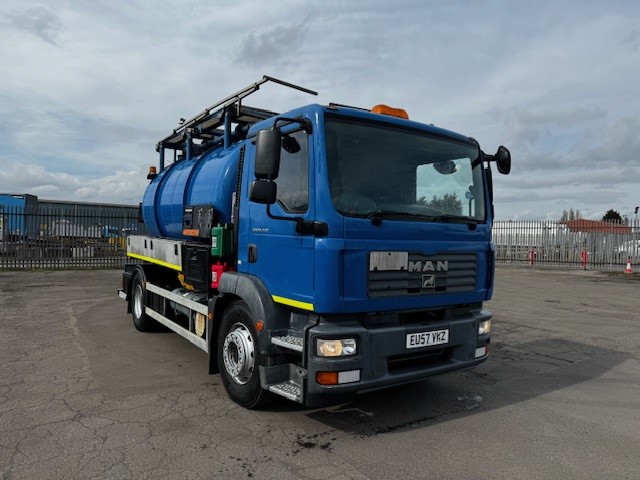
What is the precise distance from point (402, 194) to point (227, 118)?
2637 mm

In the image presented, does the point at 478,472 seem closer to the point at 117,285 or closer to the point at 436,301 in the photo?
the point at 436,301

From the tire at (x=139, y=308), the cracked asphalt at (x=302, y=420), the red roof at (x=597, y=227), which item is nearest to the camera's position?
the cracked asphalt at (x=302, y=420)

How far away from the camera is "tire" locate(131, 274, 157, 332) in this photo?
7.28 m

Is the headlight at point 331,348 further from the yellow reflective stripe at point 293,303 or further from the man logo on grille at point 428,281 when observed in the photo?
the man logo on grille at point 428,281

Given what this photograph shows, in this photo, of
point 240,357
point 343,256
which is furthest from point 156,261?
point 343,256

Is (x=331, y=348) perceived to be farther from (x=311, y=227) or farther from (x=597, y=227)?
(x=597, y=227)

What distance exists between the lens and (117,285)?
13.5 metres

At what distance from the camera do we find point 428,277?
3.94 meters

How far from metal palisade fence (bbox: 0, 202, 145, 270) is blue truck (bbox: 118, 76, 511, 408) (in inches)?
525

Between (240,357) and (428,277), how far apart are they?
179 centimetres

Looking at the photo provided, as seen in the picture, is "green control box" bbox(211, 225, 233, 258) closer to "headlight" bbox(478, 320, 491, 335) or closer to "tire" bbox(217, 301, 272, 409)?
"tire" bbox(217, 301, 272, 409)

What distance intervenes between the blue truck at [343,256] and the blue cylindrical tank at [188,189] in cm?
4

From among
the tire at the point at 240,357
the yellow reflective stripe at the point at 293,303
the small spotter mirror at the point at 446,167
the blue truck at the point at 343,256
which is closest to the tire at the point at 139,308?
the blue truck at the point at 343,256

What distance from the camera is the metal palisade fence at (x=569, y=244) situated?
21672 mm
